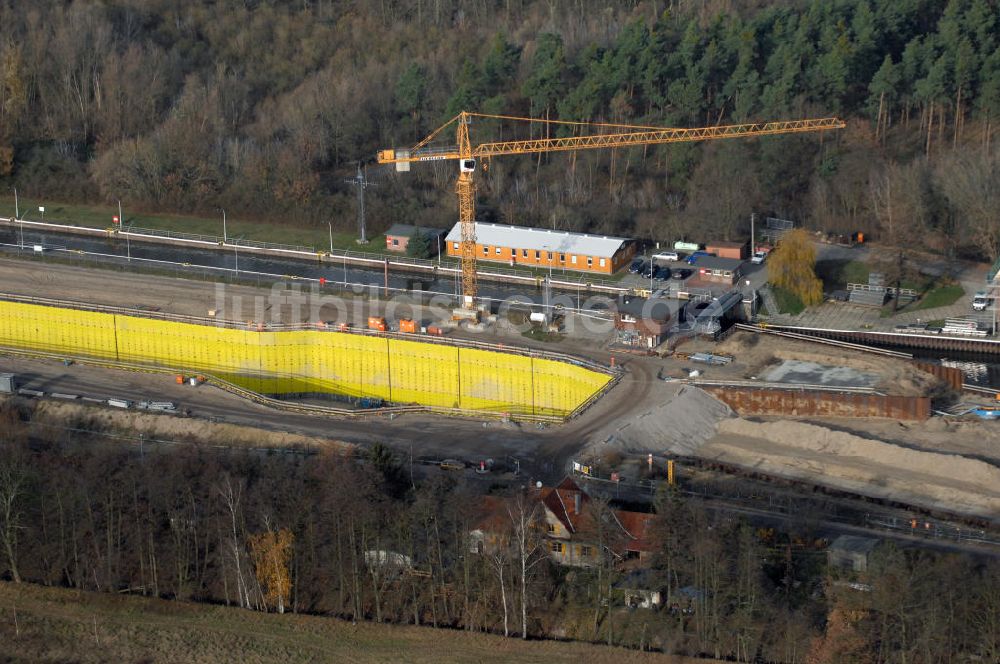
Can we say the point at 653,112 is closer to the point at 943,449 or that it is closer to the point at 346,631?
the point at 943,449

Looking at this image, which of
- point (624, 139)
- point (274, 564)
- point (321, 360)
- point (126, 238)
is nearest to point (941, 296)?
point (624, 139)

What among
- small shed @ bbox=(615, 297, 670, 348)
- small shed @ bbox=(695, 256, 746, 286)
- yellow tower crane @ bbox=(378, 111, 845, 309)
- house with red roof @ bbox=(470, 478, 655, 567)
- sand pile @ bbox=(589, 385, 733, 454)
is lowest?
house with red roof @ bbox=(470, 478, 655, 567)

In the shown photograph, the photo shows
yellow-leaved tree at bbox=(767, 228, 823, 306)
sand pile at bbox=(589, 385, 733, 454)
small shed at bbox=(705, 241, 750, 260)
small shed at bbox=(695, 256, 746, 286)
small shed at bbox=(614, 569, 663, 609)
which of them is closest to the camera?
small shed at bbox=(614, 569, 663, 609)

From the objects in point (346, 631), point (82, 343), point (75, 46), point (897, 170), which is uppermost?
point (75, 46)

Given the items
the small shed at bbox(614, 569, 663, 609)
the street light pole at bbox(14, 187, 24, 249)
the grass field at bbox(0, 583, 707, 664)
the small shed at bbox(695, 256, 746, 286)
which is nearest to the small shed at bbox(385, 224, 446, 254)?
the small shed at bbox(695, 256, 746, 286)

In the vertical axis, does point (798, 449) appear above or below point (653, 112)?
below

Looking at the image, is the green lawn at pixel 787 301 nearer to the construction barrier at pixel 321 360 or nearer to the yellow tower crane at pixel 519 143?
the yellow tower crane at pixel 519 143

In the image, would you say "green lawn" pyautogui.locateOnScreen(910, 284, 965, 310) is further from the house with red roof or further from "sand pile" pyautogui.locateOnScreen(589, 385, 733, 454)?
the house with red roof

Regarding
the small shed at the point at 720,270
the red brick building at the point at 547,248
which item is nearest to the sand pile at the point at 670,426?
the small shed at the point at 720,270

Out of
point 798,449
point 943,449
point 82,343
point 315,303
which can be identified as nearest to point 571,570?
point 798,449
